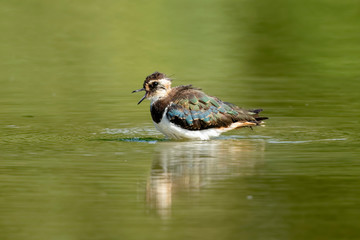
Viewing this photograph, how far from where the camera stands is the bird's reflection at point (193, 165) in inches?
416

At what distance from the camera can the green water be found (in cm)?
938

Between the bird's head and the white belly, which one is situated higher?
the bird's head

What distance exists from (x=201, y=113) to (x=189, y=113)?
0.23 m

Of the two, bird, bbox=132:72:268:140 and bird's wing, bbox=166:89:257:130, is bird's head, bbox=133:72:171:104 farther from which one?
bird's wing, bbox=166:89:257:130

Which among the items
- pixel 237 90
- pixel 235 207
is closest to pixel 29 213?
pixel 235 207

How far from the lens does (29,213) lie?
9.59 m

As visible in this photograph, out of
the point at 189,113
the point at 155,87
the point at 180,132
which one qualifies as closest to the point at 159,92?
the point at 155,87

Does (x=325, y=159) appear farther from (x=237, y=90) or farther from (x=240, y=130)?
(x=237, y=90)

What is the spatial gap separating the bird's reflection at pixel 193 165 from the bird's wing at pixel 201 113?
1.01 feet

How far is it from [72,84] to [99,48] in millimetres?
6851

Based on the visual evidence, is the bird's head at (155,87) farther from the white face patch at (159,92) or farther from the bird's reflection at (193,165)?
the bird's reflection at (193,165)

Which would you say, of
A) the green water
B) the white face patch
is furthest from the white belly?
the white face patch

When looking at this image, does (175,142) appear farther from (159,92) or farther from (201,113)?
(159,92)

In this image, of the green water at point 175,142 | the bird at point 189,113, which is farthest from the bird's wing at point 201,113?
the green water at point 175,142
